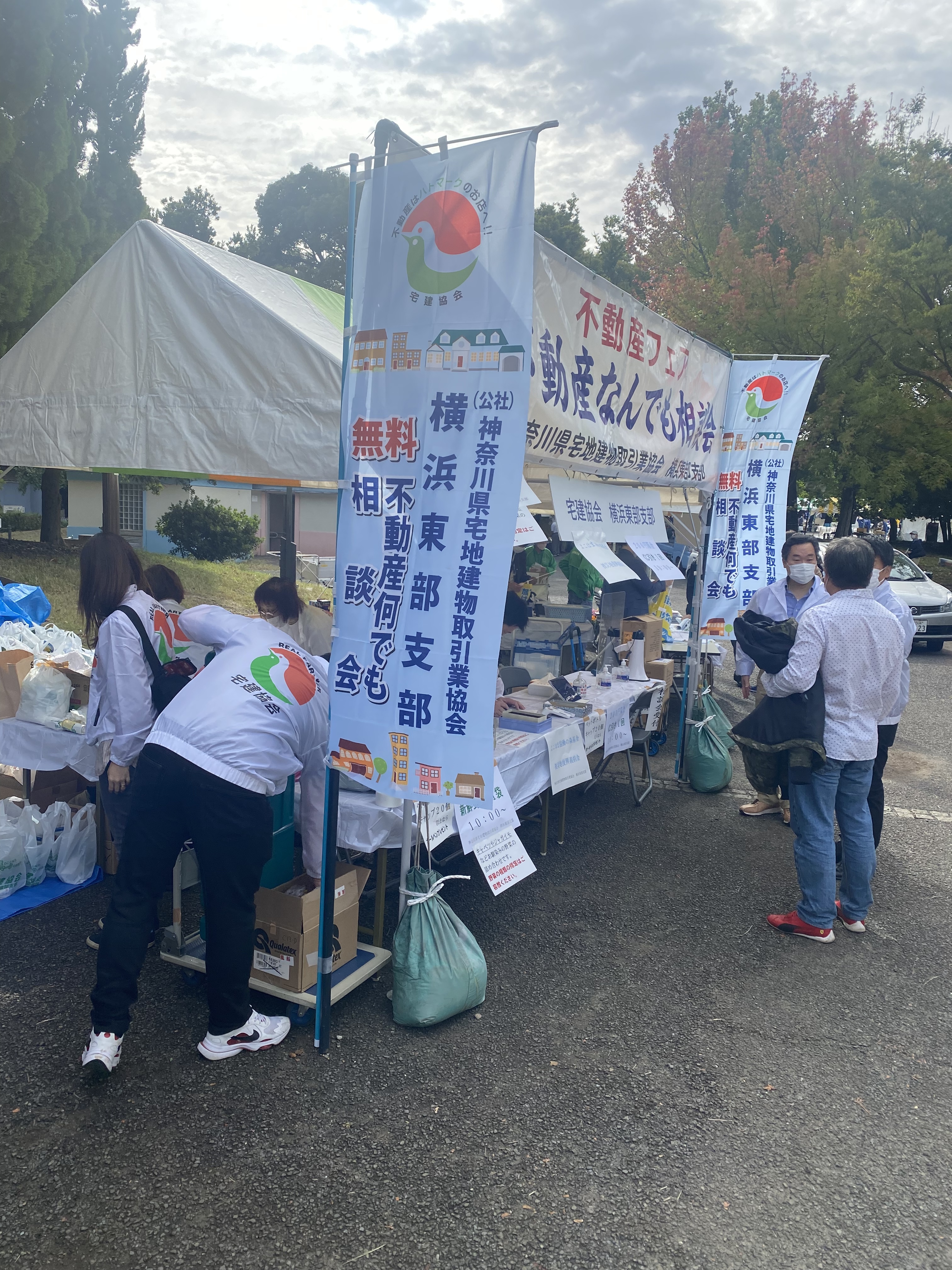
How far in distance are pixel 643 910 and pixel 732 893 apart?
601 mm

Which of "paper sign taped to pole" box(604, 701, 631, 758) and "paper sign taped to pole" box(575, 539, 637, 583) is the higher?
"paper sign taped to pole" box(575, 539, 637, 583)

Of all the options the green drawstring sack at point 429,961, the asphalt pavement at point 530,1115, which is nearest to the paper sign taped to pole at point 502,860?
the green drawstring sack at point 429,961

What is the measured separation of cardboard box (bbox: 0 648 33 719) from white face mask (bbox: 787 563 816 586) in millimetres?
4624

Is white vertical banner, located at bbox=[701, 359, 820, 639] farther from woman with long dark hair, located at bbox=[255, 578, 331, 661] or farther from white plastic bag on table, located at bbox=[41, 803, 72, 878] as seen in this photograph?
white plastic bag on table, located at bbox=[41, 803, 72, 878]

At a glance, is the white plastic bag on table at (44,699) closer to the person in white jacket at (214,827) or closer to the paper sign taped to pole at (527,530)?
the person in white jacket at (214,827)

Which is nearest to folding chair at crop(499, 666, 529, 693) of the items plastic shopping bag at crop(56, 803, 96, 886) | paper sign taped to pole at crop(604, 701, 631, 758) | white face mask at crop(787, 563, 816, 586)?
paper sign taped to pole at crop(604, 701, 631, 758)

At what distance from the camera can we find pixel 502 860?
12.0 ft

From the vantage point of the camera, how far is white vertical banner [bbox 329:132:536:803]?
2.68 metres

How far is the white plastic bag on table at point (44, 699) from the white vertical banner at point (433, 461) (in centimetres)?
221

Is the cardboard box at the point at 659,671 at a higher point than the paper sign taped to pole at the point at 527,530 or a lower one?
lower

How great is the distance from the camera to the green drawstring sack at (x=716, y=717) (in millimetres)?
6480

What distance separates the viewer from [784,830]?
5633 millimetres

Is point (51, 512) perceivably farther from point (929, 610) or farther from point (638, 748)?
point (929, 610)

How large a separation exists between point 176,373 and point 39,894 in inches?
106
